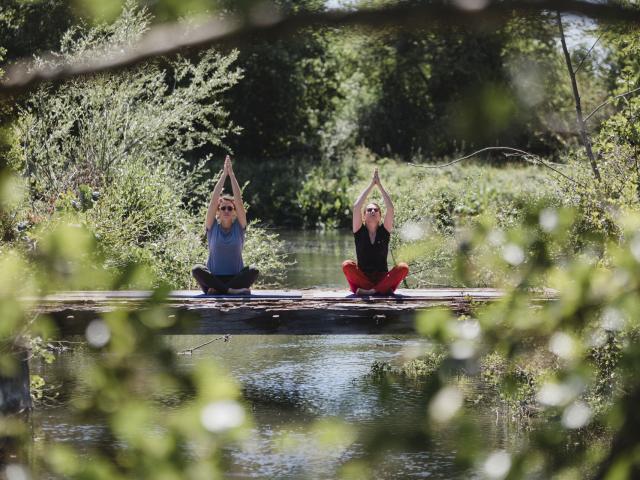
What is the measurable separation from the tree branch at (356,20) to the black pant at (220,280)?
24.4ft

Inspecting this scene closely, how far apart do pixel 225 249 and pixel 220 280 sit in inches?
10.1

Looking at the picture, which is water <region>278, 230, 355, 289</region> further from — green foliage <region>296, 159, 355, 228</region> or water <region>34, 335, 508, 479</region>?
water <region>34, 335, 508, 479</region>

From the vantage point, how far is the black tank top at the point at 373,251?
8766 mm

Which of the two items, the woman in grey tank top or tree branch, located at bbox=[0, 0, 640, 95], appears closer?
tree branch, located at bbox=[0, 0, 640, 95]

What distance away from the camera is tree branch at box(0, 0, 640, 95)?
1300 millimetres

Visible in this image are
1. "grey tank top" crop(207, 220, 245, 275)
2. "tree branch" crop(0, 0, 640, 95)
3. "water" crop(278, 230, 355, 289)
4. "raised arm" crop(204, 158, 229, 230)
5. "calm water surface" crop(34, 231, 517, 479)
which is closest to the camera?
"tree branch" crop(0, 0, 640, 95)

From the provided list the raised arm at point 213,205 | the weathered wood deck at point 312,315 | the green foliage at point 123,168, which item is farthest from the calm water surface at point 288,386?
the raised arm at point 213,205

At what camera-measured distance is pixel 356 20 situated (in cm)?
132

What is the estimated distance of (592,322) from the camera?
1.56 meters

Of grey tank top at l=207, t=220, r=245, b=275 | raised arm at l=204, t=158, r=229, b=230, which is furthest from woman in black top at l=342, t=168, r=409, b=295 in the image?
raised arm at l=204, t=158, r=229, b=230

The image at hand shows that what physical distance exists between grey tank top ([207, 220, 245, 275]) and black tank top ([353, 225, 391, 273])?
983mm

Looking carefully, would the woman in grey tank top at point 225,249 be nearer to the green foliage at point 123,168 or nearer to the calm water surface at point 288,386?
the calm water surface at point 288,386

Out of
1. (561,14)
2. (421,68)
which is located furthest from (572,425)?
(421,68)

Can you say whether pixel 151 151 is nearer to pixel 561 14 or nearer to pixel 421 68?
pixel 561 14
